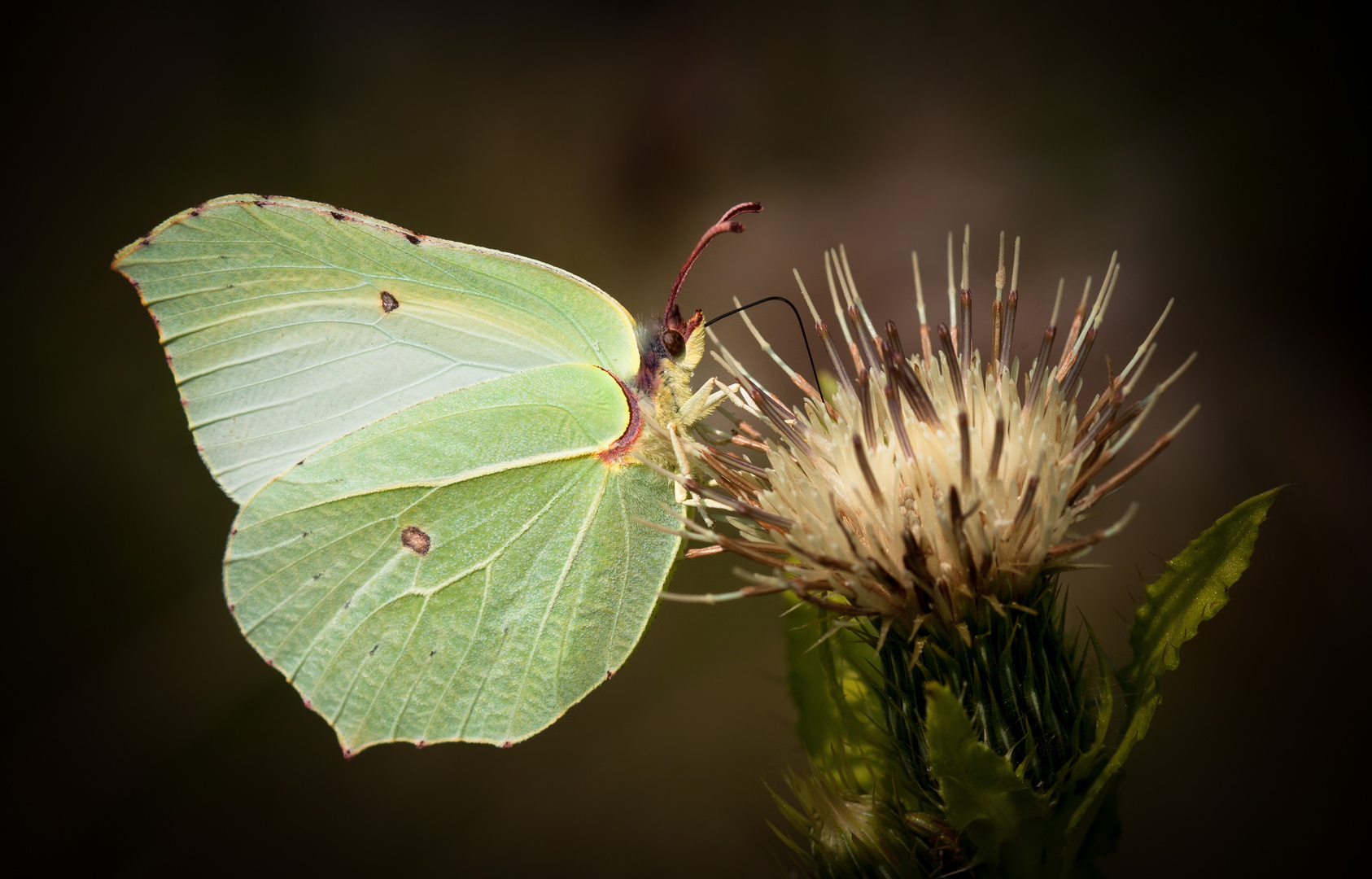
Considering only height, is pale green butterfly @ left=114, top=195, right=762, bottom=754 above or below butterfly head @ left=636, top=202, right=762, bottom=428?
below

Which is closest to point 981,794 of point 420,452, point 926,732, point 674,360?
point 926,732

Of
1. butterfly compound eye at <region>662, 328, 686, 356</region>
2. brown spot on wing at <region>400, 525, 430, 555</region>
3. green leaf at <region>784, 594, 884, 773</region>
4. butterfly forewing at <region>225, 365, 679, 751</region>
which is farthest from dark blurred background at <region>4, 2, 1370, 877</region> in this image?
brown spot on wing at <region>400, 525, 430, 555</region>

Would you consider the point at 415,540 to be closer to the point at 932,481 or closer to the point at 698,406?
the point at 698,406

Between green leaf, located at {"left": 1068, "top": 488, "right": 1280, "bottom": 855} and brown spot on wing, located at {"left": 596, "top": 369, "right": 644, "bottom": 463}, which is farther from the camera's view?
brown spot on wing, located at {"left": 596, "top": 369, "right": 644, "bottom": 463}

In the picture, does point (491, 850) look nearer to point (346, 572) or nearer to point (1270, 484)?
point (346, 572)

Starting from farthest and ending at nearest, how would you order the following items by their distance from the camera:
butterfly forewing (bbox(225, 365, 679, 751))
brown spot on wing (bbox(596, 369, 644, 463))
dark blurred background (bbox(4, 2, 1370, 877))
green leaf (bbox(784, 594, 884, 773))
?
dark blurred background (bbox(4, 2, 1370, 877))
brown spot on wing (bbox(596, 369, 644, 463))
butterfly forewing (bbox(225, 365, 679, 751))
green leaf (bbox(784, 594, 884, 773))

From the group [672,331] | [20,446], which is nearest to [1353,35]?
[672,331]

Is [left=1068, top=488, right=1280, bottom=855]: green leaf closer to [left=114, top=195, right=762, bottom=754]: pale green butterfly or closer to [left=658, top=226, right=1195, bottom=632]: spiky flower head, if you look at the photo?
[left=658, top=226, right=1195, bottom=632]: spiky flower head
